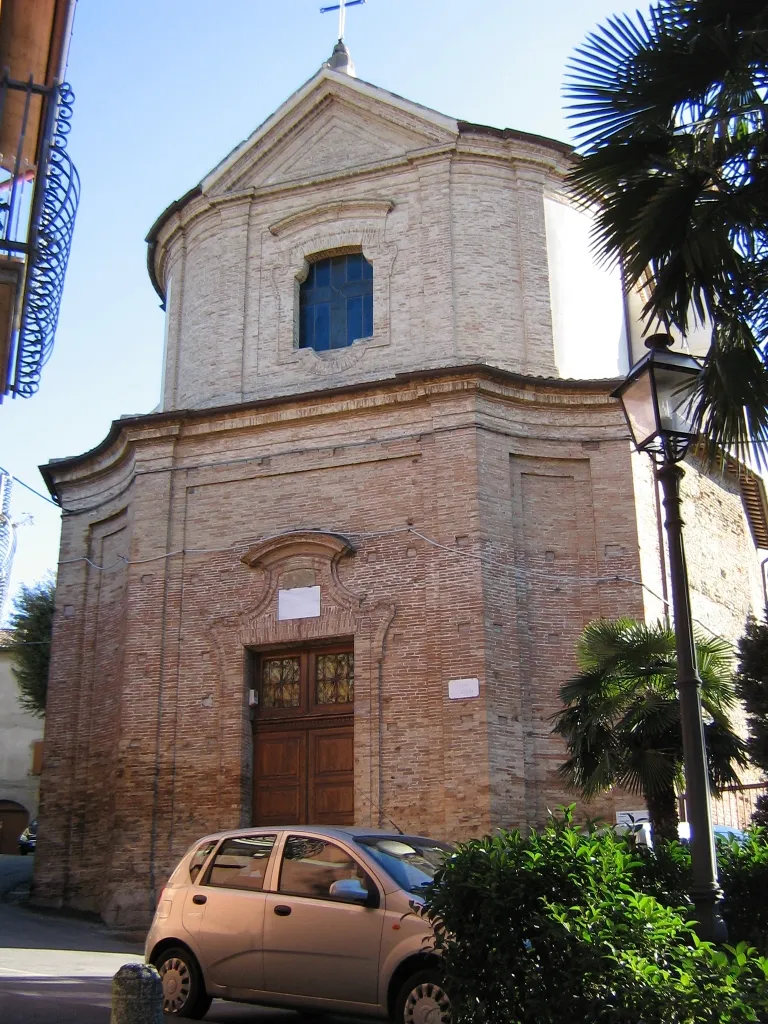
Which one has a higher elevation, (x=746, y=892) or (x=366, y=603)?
(x=366, y=603)

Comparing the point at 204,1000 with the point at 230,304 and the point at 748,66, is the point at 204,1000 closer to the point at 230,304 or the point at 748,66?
Answer: the point at 748,66

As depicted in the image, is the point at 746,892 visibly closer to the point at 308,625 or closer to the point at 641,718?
the point at 641,718

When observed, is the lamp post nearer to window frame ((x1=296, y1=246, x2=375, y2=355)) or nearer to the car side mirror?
the car side mirror

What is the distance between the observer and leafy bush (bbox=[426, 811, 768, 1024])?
5113mm

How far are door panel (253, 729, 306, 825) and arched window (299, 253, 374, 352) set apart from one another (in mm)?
6207

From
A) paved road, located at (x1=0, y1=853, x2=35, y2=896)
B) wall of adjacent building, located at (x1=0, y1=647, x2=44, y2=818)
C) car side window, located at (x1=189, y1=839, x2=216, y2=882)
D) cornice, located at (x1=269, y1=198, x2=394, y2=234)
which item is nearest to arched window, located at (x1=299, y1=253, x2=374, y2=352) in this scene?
cornice, located at (x1=269, y1=198, x2=394, y2=234)

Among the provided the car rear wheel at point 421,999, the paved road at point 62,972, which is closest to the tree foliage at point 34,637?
the paved road at point 62,972

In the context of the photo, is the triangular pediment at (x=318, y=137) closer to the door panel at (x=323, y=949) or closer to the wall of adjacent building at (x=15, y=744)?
the door panel at (x=323, y=949)

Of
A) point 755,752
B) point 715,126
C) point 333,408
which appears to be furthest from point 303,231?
point 755,752

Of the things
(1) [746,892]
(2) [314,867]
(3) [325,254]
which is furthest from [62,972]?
(3) [325,254]

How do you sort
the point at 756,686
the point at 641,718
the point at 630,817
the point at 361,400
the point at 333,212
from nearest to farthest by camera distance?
the point at 756,686 < the point at 641,718 < the point at 630,817 < the point at 361,400 < the point at 333,212

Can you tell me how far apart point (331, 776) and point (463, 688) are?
2.42m

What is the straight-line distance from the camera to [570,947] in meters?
5.42

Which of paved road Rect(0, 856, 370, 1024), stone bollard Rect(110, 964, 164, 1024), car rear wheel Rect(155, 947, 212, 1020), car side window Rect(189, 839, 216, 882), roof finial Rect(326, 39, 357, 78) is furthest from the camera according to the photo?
roof finial Rect(326, 39, 357, 78)
